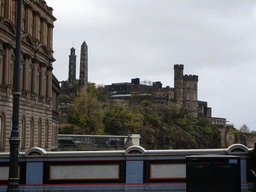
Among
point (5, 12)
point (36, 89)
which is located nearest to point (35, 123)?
point (36, 89)

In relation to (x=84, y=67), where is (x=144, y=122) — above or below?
Result: below

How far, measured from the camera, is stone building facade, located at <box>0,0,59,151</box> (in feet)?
121

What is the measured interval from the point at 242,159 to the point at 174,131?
100591mm

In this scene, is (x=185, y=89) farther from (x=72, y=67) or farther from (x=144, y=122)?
(x=144, y=122)

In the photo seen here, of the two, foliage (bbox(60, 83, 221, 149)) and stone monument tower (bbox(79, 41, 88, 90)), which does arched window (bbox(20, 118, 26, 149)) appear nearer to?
foliage (bbox(60, 83, 221, 149))

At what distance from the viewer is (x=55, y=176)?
15656 mm

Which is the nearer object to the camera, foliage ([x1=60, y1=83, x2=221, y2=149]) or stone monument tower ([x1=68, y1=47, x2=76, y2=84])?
foliage ([x1=60, y1=83, x2=221, y2=149])

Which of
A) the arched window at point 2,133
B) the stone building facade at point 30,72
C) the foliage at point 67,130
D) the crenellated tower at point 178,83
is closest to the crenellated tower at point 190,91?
the crenellated tower at point 178,83

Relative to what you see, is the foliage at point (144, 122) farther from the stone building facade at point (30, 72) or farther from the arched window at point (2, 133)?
the arched window at point (2, 133)

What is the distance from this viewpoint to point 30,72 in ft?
144

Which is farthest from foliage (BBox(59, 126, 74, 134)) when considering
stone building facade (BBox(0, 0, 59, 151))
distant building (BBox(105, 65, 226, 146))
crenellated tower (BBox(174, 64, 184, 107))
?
crenellated tower (BBox(174, 64, 184, 107))

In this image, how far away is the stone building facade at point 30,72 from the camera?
37.0 m

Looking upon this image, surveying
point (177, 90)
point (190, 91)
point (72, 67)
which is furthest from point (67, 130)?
point (190, 91)

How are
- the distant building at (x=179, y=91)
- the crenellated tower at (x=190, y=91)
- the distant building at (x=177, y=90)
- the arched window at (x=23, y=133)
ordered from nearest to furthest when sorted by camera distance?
the arched window at (x=23, y=133)
the distant building at (x=179, y=91)
the distant building at (x=177, y=90)
the crenellated tower at (x=190, y=91)
